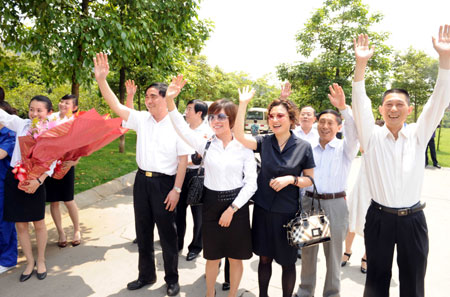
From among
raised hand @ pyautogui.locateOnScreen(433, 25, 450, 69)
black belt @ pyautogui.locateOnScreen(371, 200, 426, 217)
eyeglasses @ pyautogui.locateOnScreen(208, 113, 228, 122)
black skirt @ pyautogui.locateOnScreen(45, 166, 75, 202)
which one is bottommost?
black skirt @ pyautogui.locateOnScreen(45, 166, 75, 202)

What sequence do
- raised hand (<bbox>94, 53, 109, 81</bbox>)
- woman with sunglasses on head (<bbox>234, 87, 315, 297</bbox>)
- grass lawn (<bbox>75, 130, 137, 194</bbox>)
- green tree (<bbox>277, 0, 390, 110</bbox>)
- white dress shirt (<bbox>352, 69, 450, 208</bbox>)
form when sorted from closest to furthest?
white dress shirt (<bbox>352, 69, 450, 208</bbox>)
woman with sunglasses on head (<bbox>234, 87, 315, 297</bbox>)
raised hand (<bbox>94, 53, 109, 81</bbox>)
grass lawn (<bbox>75, 130, 137, 194</bbox>)
green tree (<bbox>277, 0, 390, 110</bbox>)

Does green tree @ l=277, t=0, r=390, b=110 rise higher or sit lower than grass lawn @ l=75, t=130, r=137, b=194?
higher

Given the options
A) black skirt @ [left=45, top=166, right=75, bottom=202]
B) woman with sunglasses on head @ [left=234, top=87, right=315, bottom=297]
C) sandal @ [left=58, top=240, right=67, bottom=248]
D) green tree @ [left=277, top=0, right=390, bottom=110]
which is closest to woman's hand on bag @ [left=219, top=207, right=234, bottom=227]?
woman with sunglasses on head @ [left=234, top=87, right=315, bottom=297]

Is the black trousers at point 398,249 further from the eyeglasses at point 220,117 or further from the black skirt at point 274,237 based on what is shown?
the eyeglasses at point 220,117

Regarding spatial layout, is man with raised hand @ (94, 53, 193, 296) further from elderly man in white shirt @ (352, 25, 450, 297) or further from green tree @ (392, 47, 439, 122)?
green tree @ (392, 47, 439, 122)

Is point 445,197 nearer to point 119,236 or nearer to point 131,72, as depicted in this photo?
point 119,236

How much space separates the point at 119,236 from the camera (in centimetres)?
458

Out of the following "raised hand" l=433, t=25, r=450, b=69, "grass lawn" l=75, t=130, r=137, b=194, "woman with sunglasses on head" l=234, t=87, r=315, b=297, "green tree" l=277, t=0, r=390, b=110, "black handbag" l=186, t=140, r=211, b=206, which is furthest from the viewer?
"green tree" l=277, t=0, r=390, b=110

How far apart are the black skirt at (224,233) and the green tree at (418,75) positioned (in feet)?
61.6

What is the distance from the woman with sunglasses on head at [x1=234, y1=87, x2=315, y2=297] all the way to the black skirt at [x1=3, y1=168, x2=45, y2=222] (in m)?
2.37

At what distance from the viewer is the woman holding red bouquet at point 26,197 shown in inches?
129

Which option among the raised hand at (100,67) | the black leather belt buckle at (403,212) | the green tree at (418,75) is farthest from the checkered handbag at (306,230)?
the green tree at (418,75)

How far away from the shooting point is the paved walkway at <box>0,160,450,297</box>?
10.5ft

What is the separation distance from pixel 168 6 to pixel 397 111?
5288mm
